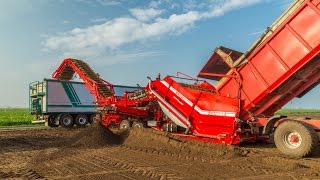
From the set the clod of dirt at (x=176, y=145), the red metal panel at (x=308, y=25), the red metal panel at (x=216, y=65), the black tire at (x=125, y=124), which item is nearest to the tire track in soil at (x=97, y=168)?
the clod of dirt at (x=176, y=145)

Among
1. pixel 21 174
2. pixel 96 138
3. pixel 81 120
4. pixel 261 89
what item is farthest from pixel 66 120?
pixel 21 174

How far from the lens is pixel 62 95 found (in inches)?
1000

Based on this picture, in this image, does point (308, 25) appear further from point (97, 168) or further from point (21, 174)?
point (21, 174)

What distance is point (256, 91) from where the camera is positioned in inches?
449

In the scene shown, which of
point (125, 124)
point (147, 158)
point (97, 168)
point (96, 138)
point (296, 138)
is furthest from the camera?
point (125, 124)

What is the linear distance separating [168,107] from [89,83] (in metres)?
8.43

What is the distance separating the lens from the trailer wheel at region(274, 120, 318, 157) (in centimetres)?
959

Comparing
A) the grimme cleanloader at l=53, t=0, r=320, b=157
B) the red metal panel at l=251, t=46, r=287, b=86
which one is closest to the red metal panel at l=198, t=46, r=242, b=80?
the grimme cleanloader at l=53, t=0, r=320, b=157

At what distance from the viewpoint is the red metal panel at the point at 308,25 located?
9.85 metres

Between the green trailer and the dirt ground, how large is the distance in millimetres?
12578

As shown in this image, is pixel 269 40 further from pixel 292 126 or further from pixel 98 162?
pixel 98 162

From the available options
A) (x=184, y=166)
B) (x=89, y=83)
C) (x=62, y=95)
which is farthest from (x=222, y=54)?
(x=62, y=95)

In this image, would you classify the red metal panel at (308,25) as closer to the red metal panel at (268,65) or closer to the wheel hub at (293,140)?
the red metal panel at (268,65)

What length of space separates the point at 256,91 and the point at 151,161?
4.20m
